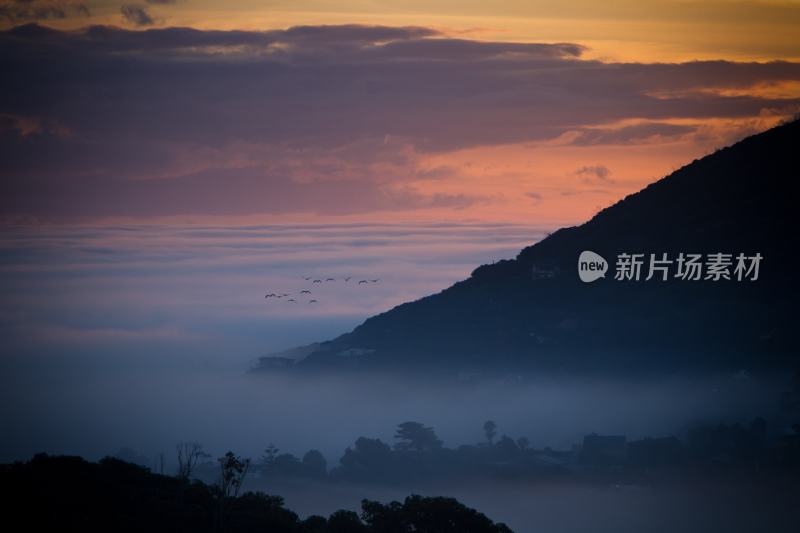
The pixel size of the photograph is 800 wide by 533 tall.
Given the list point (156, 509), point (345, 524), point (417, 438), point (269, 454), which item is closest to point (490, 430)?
point (417, 438)

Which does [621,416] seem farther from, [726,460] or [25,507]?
[25,507]

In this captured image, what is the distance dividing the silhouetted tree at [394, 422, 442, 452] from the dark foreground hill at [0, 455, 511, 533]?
310 ft

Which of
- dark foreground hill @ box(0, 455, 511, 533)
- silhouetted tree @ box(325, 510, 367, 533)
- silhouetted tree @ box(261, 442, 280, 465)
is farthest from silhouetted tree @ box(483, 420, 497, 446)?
silhouetted tree @ box(325, 510, 367, 533)

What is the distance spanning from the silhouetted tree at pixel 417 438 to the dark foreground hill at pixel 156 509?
9452cm

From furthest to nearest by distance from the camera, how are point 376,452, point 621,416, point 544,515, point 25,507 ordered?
point 621,416 → point 376,452 → point 544,515 → point 25,507

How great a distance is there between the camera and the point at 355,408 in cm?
19850

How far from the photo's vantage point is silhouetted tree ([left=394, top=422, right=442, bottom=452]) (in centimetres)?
16438

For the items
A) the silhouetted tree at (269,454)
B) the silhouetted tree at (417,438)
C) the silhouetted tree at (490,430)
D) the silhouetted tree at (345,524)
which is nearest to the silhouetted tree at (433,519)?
the silhouetted tree at (345,524)

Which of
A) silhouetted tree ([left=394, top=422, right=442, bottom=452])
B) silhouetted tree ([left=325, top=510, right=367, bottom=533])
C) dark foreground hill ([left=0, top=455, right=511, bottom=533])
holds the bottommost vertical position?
silhouetted tree ([left=394, top=422, right=442, bottom=452])

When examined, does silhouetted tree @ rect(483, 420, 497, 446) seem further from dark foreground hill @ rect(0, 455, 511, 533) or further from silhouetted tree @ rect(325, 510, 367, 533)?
silhouetted tree @ rect(325, 510, 367, 533)

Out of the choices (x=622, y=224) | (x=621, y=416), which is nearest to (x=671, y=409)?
(x=621, y=416)

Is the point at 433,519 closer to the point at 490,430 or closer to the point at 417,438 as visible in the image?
the point at 417,438

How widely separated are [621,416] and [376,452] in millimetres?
39258

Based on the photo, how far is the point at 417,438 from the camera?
546 ft
